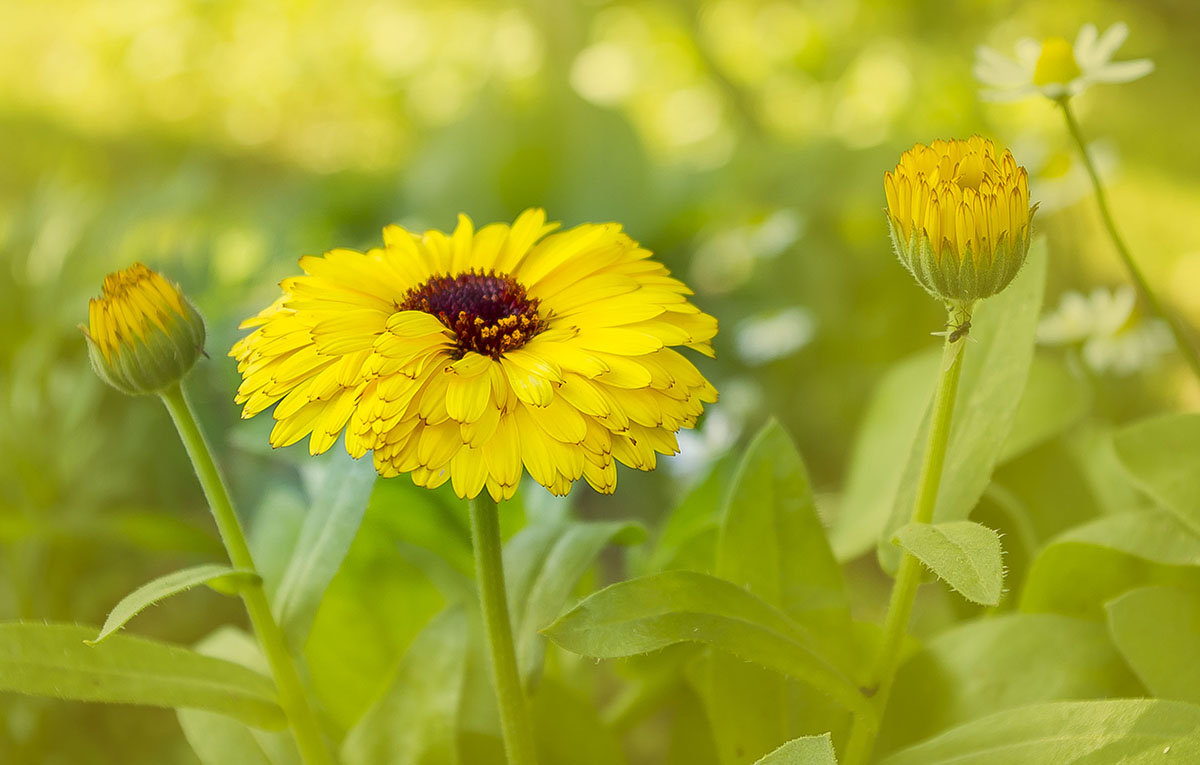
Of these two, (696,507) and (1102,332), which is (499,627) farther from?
(1102,332)

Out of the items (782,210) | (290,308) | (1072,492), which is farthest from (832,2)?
(290,308)

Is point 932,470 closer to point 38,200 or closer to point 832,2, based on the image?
point 38,200

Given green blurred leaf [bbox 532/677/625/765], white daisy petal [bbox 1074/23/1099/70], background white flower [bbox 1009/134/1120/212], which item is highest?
background white flower [bbox 1009/134/1120/212]

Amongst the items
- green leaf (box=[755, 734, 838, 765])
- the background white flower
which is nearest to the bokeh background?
the background white flower

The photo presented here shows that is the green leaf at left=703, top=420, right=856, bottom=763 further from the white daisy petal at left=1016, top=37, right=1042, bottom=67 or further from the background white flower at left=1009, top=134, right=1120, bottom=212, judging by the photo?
the background white flower at left=1009, top=134, right=1120, bottom=212

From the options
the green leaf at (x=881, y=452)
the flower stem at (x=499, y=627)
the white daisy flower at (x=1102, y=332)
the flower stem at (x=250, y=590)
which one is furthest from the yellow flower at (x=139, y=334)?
the white daisy flower at (x=1102, y=332)

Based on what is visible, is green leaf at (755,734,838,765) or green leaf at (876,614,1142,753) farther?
green leaf at (876,614,1142,753)

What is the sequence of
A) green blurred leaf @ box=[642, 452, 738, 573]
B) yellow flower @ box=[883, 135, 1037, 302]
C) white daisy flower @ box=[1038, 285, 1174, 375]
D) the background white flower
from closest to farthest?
yellow flower @ box=[883, 135, 1037, 302], green blurred leaf @ box=[642, 452, 738, 573], white daisy flower @ box=[1038, 285, 1174, 375], the background white flower
